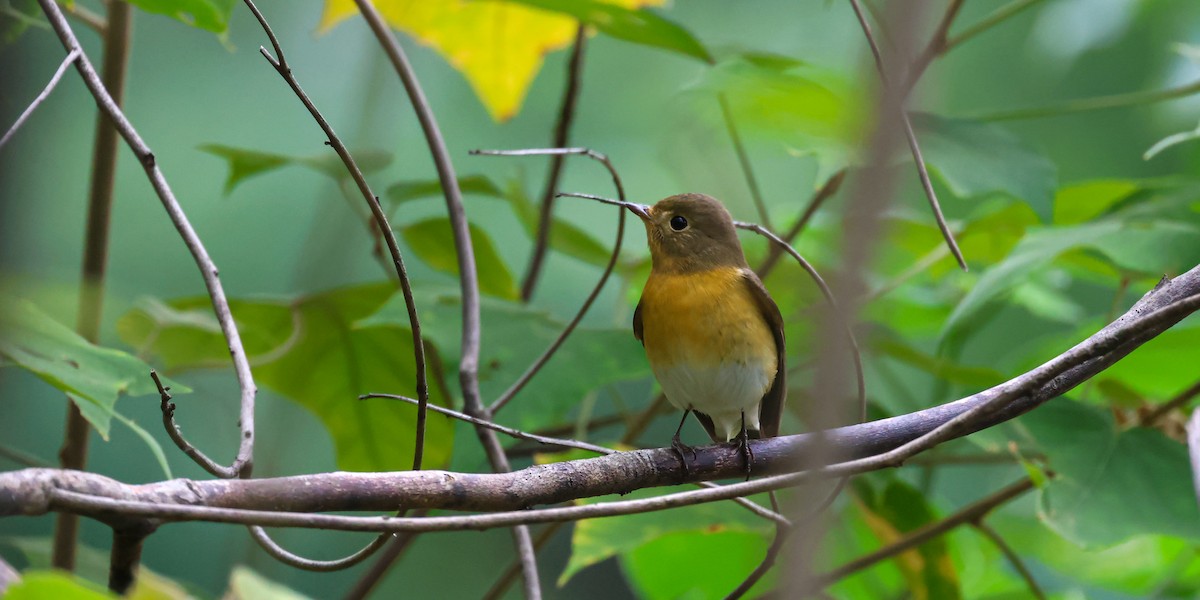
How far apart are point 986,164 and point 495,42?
119 centimetres

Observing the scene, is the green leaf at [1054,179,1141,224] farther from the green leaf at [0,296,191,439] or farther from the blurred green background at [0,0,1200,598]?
the green leaf at [0,296,191,439]

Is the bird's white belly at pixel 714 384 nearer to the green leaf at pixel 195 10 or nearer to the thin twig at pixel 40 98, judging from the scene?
the green leaf at pixel 195 10

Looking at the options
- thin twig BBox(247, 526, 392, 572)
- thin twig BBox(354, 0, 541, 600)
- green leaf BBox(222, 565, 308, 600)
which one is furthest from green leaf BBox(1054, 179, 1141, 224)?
green leaf BBox(222, 565, 308, 600)

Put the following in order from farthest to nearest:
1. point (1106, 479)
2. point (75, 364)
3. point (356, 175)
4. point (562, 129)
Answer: point (562, 129)
point (1106, 479)
point (75, 364)
point (356, 175)

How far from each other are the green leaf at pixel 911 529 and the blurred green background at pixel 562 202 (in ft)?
0.12

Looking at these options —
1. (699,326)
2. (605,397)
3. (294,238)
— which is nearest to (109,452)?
(294,238)

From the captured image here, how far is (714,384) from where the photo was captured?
Answer: 74.5 inches

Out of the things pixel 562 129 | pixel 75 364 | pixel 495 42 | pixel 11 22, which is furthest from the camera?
pixel 495 42

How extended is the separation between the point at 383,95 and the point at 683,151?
0.82 metres

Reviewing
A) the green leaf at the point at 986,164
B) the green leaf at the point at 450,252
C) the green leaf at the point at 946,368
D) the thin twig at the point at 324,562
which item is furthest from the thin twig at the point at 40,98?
the green leaf at the point at 946,368

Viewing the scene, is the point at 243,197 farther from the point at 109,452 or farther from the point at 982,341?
the point at 982,341

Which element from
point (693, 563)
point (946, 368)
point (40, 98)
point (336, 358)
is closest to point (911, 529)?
point (946, 368)

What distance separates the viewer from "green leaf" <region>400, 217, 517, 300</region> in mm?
2199

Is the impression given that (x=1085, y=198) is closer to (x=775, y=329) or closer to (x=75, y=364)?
(x=775, y=329)
